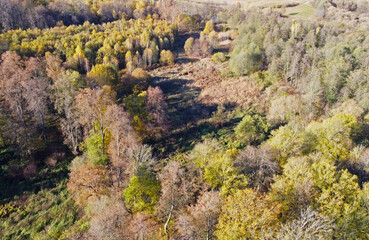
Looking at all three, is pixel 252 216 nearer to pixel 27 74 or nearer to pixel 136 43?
pixel 27 74

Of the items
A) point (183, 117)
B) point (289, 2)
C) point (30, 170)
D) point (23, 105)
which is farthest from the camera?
point (289, 2)

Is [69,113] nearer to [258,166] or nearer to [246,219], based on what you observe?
[258,166]

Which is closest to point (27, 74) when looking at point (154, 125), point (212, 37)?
point (154, 125)

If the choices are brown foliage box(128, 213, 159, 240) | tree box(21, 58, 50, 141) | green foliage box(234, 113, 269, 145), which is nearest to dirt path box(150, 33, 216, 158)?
green foliage box(234, 113, 269, 145)

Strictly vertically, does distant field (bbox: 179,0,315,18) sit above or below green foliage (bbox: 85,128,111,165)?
above

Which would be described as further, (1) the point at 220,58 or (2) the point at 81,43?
(1) the point at 220,58

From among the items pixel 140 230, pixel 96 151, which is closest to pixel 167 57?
pixel 96 151

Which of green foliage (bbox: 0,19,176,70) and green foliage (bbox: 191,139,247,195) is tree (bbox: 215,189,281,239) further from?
green foliage (bbox: 0,19,176,70)
